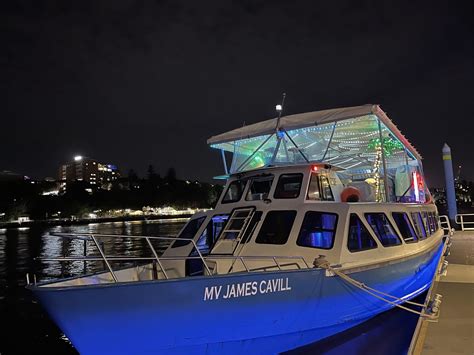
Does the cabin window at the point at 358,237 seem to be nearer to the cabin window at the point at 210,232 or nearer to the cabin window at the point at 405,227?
the cabin window at the point at 405,227

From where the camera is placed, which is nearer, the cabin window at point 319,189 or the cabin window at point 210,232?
the cabin window at point 319,189

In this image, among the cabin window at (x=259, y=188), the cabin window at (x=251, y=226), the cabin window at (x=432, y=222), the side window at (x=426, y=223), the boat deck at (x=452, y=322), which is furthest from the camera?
the cabin window at (x=432, y=222)

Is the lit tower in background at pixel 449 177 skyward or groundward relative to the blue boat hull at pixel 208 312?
skyward

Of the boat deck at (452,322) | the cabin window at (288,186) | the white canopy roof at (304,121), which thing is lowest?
the boat deck at (452,322)

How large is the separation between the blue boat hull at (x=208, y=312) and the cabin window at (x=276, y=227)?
1614 mm

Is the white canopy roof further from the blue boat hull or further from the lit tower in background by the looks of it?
the lit tower in background

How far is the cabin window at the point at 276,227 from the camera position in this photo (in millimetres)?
8984

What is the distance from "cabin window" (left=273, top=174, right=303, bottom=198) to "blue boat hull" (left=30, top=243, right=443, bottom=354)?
244cm

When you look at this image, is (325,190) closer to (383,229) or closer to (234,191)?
(383,229)

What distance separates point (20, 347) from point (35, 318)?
2.86 metres

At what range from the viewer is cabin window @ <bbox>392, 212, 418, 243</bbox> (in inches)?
427

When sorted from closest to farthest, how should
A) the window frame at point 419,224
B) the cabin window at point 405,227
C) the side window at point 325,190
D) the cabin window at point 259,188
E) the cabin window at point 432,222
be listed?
1. the side window at point 325,190
2. the cabin window at point 259,188
3. the cabin window at point 405,227
4. the window frame at point 419,224
5. the cabin window at point 432,222

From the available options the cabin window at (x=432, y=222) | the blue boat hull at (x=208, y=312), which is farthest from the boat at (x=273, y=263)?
the cabin window at (x=432, y=222)

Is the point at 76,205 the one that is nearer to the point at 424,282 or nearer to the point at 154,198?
the point at 154,198
